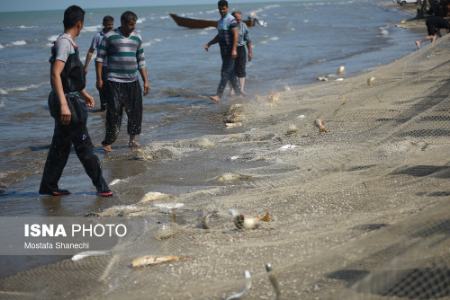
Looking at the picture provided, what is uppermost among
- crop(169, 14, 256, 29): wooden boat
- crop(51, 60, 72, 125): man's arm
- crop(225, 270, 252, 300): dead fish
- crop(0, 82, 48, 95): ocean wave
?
crop(51, 60, 72, 125): man's arm

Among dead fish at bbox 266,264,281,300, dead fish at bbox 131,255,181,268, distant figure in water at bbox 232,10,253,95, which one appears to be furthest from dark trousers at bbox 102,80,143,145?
dead fish at bbox 266,264,281,300

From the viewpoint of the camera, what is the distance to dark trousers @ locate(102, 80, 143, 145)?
24.8 ft

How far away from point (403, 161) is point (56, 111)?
281 centimetres

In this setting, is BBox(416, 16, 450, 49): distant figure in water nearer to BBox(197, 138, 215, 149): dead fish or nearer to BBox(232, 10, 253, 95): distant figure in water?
BBox(232, 10, 253, 95): distant figure in water

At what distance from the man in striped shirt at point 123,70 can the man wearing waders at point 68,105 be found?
1868 mm

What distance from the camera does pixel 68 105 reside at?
5.38 meters

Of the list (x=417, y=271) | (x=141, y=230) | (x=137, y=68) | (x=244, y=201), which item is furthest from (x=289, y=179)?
(x=137, y=68)

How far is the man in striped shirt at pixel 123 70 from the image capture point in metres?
7.41

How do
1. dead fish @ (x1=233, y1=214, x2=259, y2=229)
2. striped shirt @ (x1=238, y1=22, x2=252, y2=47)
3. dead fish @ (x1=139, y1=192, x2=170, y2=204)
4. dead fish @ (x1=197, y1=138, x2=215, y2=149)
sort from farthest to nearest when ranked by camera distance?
striped shirt @ (x1=238, y1=22, x2=252, y2=47) < dead fish @ (x1=197, y1=138, x2=215, y2=149) < dead fish @ (x1=139, y1=192, x2=170, y2=204) < dead fish @ (x1=233, y1=214, x2=259, y2=229)

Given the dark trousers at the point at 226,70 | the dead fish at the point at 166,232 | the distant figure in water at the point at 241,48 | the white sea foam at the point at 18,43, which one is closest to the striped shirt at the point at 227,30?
the dark trousers at the point at 226,70

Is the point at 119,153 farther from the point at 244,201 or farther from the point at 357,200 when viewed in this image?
the point at 357,200

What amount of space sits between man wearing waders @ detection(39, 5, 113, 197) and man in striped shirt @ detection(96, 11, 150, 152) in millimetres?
1868

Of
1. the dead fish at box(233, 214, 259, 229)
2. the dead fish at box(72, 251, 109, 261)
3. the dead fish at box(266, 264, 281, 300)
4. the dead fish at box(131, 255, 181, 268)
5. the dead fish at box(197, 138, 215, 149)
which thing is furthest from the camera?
the dead fish at box(197, 138, 215, 149)

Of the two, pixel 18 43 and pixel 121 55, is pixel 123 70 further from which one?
pixel 18 43
